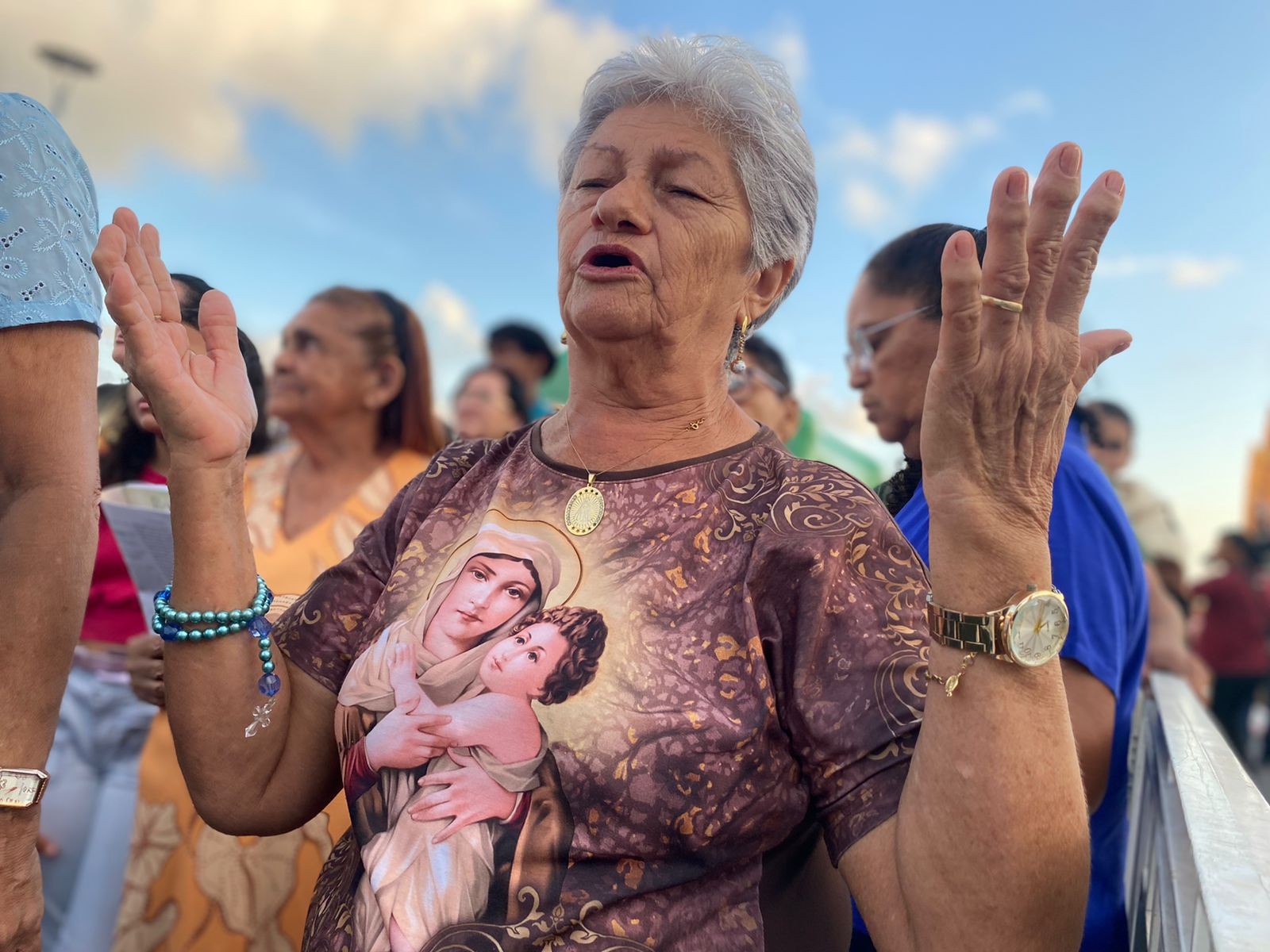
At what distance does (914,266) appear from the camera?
9.05 feet

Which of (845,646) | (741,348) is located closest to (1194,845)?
(845,646)

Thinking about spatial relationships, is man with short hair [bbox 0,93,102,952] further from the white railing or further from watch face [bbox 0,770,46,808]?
the white railing

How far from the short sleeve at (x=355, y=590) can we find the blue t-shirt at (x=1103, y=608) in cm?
104

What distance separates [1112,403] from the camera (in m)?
6.61

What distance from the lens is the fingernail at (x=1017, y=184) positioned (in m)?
1.21

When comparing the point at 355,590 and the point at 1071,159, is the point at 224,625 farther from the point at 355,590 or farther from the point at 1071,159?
the point at 1071,159

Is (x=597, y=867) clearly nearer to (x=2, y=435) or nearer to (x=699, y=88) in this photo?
(x=2, y=435)

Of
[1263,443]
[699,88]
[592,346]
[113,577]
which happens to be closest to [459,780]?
[592,346]

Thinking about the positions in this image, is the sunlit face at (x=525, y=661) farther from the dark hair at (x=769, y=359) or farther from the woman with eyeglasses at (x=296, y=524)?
the dark hair at (x=769, y=359)

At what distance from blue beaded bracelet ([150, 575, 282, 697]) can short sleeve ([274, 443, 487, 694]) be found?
12 centimetres

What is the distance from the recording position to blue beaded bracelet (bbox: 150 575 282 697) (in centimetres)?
175

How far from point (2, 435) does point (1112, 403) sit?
21.1 ft

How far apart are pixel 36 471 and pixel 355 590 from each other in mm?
589

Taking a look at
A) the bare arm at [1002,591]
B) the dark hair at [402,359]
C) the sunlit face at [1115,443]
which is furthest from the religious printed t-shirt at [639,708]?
the sunlit face at [1115,443]
